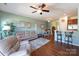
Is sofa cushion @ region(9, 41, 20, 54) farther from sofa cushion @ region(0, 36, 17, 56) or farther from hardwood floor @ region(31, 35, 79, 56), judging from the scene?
hardwood floor @ region(31, 35, 79, 56)

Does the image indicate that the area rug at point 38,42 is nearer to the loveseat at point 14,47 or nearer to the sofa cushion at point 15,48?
the loveseat at point 14,47

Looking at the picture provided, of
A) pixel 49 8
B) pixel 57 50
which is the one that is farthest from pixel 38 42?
pixel 49 8

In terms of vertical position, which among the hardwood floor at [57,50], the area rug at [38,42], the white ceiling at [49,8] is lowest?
the hardwood floor at [57,50]

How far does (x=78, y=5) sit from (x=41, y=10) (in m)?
0.79

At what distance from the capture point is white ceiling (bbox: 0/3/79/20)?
6.89ft

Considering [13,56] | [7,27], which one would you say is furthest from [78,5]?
[13,56]

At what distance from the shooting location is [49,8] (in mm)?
2146

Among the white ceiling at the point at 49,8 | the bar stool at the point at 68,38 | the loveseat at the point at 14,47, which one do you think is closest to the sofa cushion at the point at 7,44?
the loveseat at the point at 14,47

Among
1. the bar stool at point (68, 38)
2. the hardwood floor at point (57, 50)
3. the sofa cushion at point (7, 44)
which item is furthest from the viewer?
the bar stool at point (68, 38)

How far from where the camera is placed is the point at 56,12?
2191 millimetres

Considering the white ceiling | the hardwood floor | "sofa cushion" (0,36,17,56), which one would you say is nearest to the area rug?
the hardwood floor

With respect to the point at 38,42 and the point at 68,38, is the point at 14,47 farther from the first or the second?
the point at 68,38

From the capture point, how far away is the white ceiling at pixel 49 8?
2.10m

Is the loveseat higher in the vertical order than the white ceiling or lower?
lower
